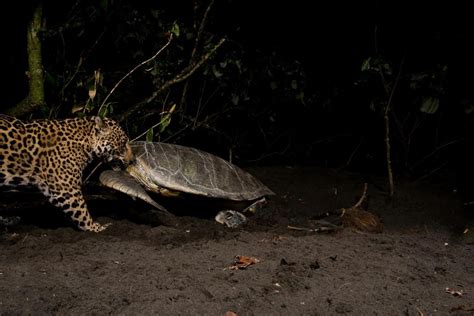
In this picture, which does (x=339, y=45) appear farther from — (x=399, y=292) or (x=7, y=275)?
(x=7, y=275)

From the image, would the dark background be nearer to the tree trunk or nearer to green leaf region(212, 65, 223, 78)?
green leaf region(212, 65, 223, 78)

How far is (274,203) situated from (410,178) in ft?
8.29

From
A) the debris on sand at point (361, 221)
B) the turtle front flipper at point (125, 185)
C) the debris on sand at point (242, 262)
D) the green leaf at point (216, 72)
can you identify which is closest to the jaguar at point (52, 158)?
the turtle front flipper at point (125, 185)

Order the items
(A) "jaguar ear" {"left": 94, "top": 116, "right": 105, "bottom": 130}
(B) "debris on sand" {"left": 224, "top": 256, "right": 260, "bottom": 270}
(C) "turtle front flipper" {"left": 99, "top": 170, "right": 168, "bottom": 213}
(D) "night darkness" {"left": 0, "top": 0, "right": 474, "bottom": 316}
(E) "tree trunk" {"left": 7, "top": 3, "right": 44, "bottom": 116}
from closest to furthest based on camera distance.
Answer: (D) "night darkness" {"left": 0, "top": 0, "right": 474, "bottom": 316}
(B) "debris on sand" {"left": 224, "top": 256, "right": 260, "bottom": 270}
(C) "turtle front flipper" {"left": 99, "top": 170, "right": 168, "bottom": 213}
(A) "jaguar ear" {"left": 94, "top": 116, "right": 105, "bottom": 130}
(E) "tree trunk" {"left": 7, "top": 3, "right": 44, "bottom": 116}

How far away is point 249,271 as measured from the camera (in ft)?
11.7

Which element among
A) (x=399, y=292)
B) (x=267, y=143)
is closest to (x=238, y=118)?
(x=267, y=143)

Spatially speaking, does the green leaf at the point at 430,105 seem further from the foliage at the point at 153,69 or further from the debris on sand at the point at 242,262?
the debris on sand at the point at 242,262

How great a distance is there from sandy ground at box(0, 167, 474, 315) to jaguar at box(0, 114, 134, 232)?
285mm

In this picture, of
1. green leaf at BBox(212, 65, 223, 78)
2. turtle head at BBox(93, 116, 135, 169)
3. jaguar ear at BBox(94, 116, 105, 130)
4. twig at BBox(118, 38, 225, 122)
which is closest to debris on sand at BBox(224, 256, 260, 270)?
turtle head at BBox(93, 116, 135, 169)

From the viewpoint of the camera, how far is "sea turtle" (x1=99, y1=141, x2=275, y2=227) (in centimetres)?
500

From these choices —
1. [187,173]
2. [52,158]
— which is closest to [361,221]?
[187,173]

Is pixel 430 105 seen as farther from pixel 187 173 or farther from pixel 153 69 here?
pixel 153 69

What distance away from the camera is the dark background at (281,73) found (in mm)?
6359

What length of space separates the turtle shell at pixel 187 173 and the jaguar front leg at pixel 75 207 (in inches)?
30.6
